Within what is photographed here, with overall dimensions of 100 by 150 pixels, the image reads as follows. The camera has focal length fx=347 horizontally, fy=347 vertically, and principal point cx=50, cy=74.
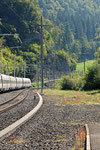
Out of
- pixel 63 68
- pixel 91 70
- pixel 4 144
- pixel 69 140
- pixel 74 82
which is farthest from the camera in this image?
pixel 63 68

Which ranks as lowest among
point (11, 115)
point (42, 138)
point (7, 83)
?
point (42, 138)

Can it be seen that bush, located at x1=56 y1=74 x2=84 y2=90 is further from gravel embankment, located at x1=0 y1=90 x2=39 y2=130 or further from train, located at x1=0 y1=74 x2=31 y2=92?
Answer: gravel embankment, located at x1=0 y1=90 x2=39 y2=130

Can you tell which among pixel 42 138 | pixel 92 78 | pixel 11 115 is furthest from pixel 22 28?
pixel 42 138

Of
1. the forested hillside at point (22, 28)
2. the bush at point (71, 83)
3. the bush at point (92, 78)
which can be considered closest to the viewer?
the bush at point (92, 78)

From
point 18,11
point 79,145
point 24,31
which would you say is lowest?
point 79,145

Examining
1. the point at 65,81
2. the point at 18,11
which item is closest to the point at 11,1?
the point at 18,11

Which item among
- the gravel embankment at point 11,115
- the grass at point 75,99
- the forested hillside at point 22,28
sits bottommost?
the gravel embankment at point 11,115

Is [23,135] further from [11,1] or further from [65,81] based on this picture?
[11,1]

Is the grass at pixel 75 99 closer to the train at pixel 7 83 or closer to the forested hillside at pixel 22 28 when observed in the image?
the train at pixel 7 83

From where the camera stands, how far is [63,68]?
131m

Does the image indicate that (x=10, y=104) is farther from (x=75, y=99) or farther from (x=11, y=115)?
(x=75, y=99)

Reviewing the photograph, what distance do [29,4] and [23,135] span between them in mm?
141362

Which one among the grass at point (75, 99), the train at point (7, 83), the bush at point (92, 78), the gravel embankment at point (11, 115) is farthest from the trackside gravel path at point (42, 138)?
the bush at point (92, 78)

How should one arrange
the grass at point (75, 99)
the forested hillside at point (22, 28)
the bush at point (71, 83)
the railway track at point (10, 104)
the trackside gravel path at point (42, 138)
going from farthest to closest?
the forested hillside at point (22, 28)
the bush at point (71, 83)
the grass at point (75, 99)
the railway track at point (10, 104)
the trackside gravel path at point (42, 138)
